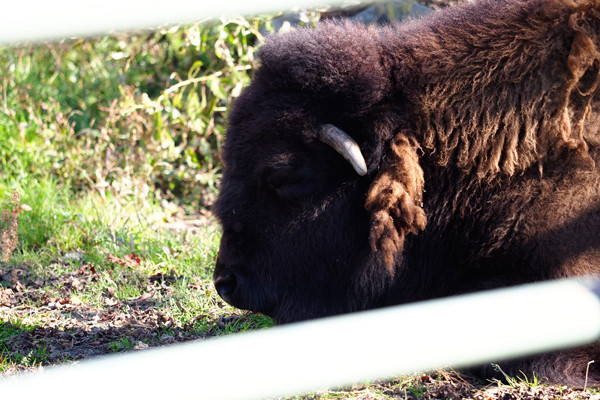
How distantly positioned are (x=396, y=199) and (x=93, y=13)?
159 centimetres

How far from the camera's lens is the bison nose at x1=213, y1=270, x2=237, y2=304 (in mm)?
3535

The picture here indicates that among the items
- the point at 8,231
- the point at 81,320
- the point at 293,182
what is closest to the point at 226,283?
the point at 293,182

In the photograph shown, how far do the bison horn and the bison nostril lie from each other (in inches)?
33.5

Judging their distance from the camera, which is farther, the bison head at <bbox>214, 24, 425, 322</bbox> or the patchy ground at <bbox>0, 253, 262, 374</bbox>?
the patchy ground at <bbox>0, 253, 262, 374</bbox>

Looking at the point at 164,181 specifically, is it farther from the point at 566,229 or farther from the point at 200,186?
the point at 566,229

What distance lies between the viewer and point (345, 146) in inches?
127

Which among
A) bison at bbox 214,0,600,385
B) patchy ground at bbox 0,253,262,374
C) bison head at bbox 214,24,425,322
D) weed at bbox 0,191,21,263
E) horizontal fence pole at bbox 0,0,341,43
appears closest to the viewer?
horizontal fence pole at bbox 0,0,341,43

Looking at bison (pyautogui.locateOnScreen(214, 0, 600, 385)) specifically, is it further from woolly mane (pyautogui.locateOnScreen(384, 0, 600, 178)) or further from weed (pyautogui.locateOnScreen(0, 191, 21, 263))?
weed (pyautogui.locateOnScreen(0, 191, 21, 263))

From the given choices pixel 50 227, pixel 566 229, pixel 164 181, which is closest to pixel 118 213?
pixel 50 227

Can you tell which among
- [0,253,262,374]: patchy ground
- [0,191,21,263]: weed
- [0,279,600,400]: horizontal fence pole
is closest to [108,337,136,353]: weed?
[0,253,262,374]: patchy ground

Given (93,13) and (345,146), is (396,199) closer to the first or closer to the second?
(345,146)

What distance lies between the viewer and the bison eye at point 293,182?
338 cm

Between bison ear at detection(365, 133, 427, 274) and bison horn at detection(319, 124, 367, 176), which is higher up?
bison horn at detection(319, 124, 367, 176)

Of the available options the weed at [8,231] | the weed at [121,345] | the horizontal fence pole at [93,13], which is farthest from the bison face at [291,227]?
the weed at [8,231]
